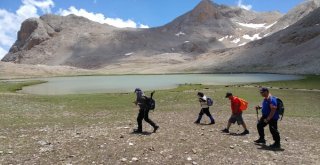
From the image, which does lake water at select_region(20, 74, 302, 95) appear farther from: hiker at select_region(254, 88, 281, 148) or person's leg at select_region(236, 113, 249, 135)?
hiker at select_region(254, 88, 281, 148)

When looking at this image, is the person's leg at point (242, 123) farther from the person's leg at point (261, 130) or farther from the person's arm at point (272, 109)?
the person's arm at point (272, 109)

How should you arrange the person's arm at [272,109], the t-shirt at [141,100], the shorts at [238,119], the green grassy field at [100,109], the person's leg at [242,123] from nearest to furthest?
the person's arm at [272,109] → the t-shirt at [141,100] → the person's leg at [242,123] → the shorts at [238,119] → the green grassy field at [100,109]

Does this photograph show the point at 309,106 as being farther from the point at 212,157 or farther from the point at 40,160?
the point at 40,160

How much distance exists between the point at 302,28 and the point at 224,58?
39272 millimetres

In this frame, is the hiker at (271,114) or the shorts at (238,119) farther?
the shorts at (238,119)

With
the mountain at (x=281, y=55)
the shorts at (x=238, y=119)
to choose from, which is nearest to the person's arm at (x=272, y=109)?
the shorts at (x=238, y=119)

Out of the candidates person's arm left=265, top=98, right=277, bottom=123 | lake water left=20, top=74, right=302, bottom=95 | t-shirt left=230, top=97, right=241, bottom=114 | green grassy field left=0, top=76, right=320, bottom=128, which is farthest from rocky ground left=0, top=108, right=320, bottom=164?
→ lake water left=20, top=74, right=302, bottom=95

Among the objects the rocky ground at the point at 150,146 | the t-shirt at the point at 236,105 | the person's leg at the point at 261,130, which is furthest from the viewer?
the t-shirt at the point at 236,105

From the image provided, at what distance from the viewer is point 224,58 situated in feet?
632

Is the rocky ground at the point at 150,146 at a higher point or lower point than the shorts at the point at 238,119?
lower

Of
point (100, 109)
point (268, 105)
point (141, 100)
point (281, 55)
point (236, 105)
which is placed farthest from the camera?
point (281, 55)

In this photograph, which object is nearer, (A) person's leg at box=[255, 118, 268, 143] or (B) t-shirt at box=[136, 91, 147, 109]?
(A) person's leg at box=[255, 118, 268, 143]

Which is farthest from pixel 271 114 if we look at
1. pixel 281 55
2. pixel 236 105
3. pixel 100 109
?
pixel 281 55

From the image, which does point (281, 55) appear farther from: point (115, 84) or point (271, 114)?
point (271, 114)
